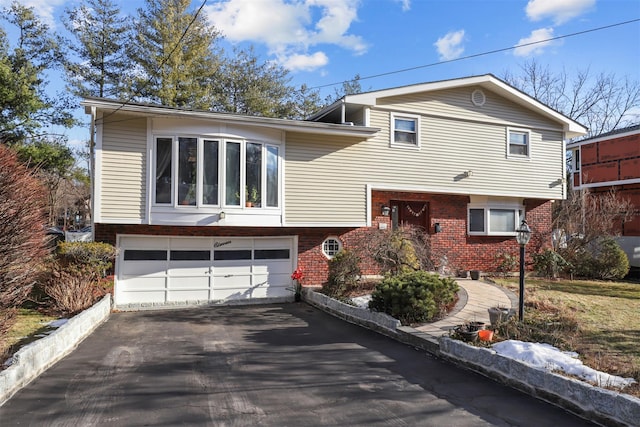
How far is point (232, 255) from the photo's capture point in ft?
43.4

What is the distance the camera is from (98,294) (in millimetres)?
11062

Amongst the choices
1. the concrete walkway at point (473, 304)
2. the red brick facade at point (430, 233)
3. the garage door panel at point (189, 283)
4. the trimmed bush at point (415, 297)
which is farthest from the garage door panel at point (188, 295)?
the concrete walkway at point (473, 304)

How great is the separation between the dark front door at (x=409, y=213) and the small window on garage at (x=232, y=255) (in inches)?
200

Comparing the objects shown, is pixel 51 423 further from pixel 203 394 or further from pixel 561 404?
pixel 561 404

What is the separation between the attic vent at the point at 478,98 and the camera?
1552cm

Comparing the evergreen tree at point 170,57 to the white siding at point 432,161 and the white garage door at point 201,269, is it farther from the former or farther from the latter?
the white siding at point 432,161

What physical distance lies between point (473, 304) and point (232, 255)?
22.8 ft

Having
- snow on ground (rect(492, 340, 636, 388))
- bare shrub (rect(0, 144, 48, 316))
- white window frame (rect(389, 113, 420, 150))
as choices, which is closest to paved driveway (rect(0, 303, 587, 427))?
snow on ground (rect(492, 340, 636, 388))

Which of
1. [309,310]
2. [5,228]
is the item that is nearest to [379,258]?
[309,310]

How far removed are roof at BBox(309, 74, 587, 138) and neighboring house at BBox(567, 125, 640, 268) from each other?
5.74m

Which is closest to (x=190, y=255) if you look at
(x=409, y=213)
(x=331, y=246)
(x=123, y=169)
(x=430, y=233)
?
(x=123, y=169)

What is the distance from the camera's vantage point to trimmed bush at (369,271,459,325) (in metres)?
8.86

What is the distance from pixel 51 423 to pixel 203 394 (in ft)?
5.46

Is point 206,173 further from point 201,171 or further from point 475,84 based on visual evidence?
point 475,84
